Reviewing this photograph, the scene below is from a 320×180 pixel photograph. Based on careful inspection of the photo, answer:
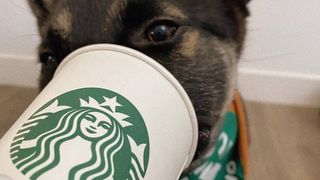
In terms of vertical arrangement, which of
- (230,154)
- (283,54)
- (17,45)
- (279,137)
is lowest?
(279,137)

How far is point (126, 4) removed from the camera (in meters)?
0.92

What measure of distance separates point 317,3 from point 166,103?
4.69 feet

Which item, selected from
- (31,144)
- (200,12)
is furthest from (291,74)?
(31,144)

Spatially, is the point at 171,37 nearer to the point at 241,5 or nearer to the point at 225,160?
the point at 241,5

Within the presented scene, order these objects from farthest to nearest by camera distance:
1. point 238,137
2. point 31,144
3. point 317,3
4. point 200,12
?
point 317,3 < point 238,137 < point 200,12 < point 31,144

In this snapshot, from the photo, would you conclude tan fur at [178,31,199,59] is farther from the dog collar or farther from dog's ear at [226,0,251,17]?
the dog collar

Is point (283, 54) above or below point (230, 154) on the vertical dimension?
below

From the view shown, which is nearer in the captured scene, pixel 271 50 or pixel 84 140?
pixel 84 140

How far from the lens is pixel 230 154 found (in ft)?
4.65

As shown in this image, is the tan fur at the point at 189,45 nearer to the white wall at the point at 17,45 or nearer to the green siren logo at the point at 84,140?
the green siren logo at the point at 84,140

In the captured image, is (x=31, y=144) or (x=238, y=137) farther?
(x=238, y=137)

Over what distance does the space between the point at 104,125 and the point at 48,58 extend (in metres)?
0.40

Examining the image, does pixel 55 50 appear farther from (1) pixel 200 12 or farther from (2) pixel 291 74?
(2) pixel 291 74

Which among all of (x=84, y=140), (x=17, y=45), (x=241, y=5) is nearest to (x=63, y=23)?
(x=84, y=140)
